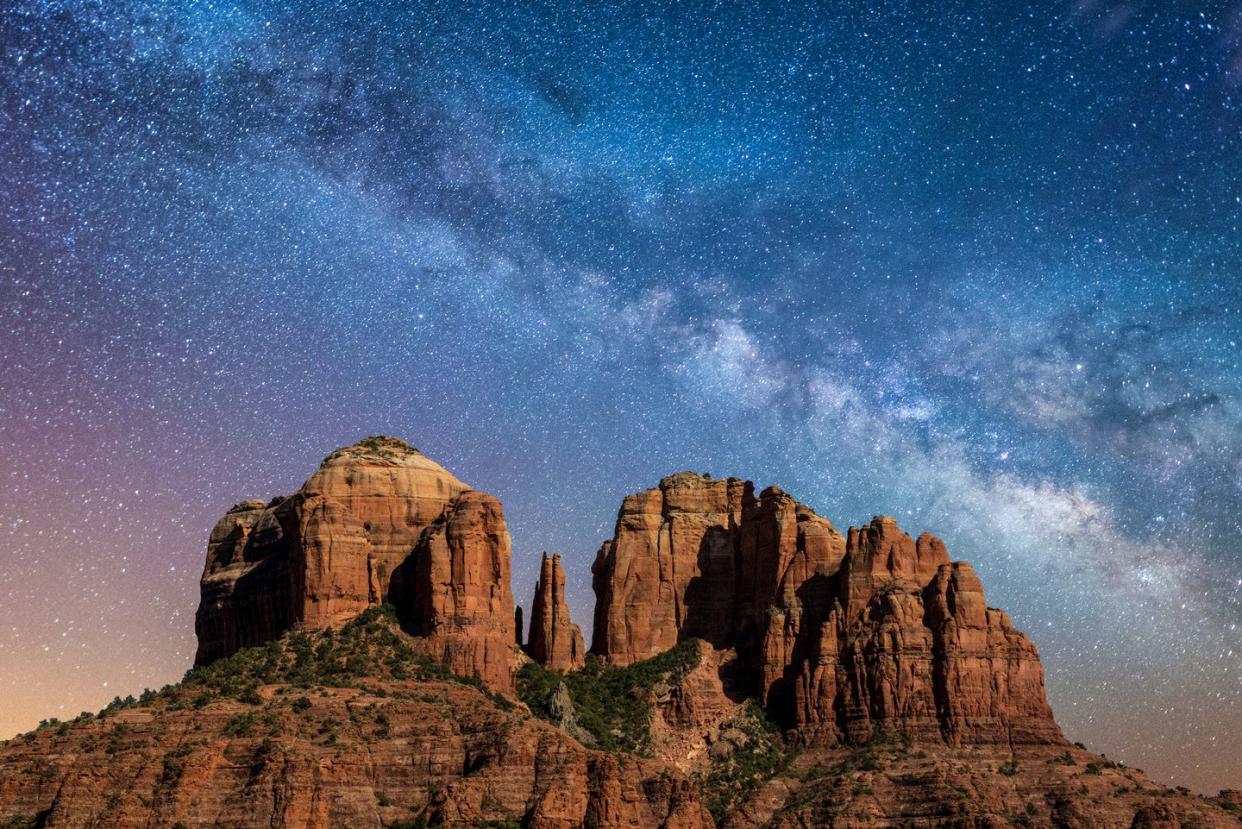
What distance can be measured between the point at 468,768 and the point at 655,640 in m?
43.8

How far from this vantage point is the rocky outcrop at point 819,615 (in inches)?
6521

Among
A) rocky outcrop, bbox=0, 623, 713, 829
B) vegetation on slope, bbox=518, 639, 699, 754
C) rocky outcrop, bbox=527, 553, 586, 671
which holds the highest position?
rocky outcrop, bbox=527, 553, 586, 671

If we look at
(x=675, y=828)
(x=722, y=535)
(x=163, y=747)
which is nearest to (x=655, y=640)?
(x=722, y=535)

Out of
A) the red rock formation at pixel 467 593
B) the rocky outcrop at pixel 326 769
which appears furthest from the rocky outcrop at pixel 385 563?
the rocky outcrop at pixel 326 769

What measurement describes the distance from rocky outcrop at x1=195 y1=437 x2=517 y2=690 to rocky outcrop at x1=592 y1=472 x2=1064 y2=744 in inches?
824

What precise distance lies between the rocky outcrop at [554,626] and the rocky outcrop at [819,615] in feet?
19.2

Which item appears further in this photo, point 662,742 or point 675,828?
point 662,742

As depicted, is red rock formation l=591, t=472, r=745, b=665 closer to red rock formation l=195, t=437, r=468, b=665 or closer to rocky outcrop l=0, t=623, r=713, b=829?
red rock formation l=195, t=437, r=468, b=665

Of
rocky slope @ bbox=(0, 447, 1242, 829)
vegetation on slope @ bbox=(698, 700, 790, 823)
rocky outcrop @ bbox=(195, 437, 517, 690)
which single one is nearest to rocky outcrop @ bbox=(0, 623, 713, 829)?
rocky slope @ bbox=(0, 447, 1242, 829)

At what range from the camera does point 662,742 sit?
169 m

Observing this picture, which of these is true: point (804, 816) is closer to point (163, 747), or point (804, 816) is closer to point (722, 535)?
point (722, 535)

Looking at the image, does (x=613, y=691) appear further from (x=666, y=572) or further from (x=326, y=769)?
(x=326, y=769)

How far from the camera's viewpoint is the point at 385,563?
166250 mm

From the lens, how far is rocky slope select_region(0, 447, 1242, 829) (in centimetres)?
13512
